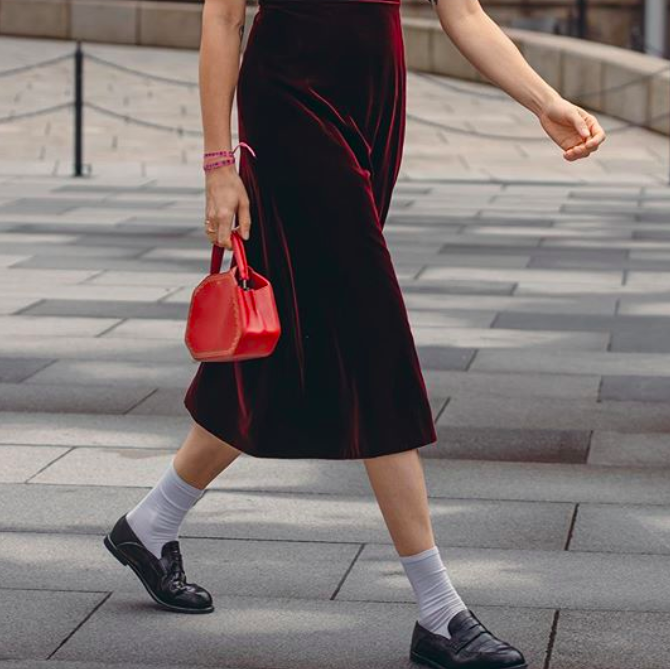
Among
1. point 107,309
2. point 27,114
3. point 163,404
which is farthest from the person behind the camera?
point 27,114

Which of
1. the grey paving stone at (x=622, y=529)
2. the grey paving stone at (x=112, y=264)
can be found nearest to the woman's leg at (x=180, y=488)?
the grey paving stone at (x=622, y=529)

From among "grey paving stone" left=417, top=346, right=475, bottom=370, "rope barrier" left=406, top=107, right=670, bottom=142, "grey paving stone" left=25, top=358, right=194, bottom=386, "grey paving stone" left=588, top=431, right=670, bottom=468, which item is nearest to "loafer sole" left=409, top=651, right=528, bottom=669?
"grey paving stone" left=588, top=431, right=670, bottom=468

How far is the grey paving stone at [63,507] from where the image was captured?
15.5 ft

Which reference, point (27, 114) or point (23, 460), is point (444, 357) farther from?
point (27, 114)

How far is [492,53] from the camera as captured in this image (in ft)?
12.5

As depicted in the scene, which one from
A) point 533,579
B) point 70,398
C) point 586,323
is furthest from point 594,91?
point 533,579

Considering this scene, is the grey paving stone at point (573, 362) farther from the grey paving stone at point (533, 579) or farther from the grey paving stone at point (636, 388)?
the grey paving stone at point (533, 579)

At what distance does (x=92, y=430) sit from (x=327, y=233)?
8.04 ft

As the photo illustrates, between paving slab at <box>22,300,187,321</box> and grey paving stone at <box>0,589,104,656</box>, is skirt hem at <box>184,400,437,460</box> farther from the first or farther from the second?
paving slab at <box>22,300,187,321</box>

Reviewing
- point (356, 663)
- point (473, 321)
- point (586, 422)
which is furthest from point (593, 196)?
point (356, 663)

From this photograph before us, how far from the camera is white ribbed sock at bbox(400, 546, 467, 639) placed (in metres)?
3.69

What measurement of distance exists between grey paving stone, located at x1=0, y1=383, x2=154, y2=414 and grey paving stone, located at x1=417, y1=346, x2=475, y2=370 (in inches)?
46.3

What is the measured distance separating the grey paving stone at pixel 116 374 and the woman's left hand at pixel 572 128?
301cm

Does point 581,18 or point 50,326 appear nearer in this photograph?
point 50,326
